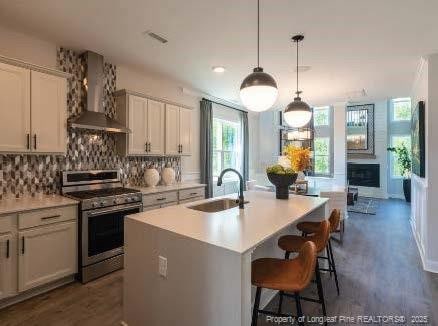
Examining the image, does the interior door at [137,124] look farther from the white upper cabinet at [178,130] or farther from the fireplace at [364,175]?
the fireplace at [364,175]

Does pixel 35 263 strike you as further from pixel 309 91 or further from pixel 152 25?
pixel 309 91

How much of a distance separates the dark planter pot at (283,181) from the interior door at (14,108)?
2.59 meters

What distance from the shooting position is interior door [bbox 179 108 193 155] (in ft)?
14.8

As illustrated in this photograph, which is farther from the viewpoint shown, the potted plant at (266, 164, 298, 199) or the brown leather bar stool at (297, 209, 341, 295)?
the potted plant at (266, 164, 298, 199)

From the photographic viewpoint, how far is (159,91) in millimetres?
4508

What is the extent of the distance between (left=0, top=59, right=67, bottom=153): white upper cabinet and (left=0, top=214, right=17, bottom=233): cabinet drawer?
0.66m

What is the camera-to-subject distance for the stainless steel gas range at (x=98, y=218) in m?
2.88

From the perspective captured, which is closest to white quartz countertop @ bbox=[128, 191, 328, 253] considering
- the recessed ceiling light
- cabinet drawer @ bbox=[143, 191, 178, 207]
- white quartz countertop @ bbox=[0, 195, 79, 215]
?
white quartz countertop @ bbox=[0, 195, 79, 215]

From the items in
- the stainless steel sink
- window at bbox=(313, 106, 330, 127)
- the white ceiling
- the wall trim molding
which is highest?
window at bbox=(313, 106, 330, 127)

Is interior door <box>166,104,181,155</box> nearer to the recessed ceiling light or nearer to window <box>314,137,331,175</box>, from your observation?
the recessed ceiling light

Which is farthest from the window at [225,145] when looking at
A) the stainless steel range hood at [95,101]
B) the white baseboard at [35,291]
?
the white baseboard at [35,291]

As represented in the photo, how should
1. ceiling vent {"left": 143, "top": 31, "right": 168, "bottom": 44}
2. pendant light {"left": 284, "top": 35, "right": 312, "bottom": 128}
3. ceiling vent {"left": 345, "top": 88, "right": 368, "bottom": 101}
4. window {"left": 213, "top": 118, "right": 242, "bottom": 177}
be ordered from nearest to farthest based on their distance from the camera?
ceiling vent {"left": 143, "top": 31, "right": 168, "bottom": 44} < pendant light {"left": 284, "top": 35, "right": 312, "bottom": 128} < ceiling vent {"left": 345, "top": 88, "right": 368, "bottom": 101} < window {"left": 213, "top": 118, "right": 242, "bottom": 177}

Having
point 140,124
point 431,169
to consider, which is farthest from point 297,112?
point 140,124

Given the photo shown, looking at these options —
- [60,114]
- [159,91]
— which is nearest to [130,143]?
[60,114]
